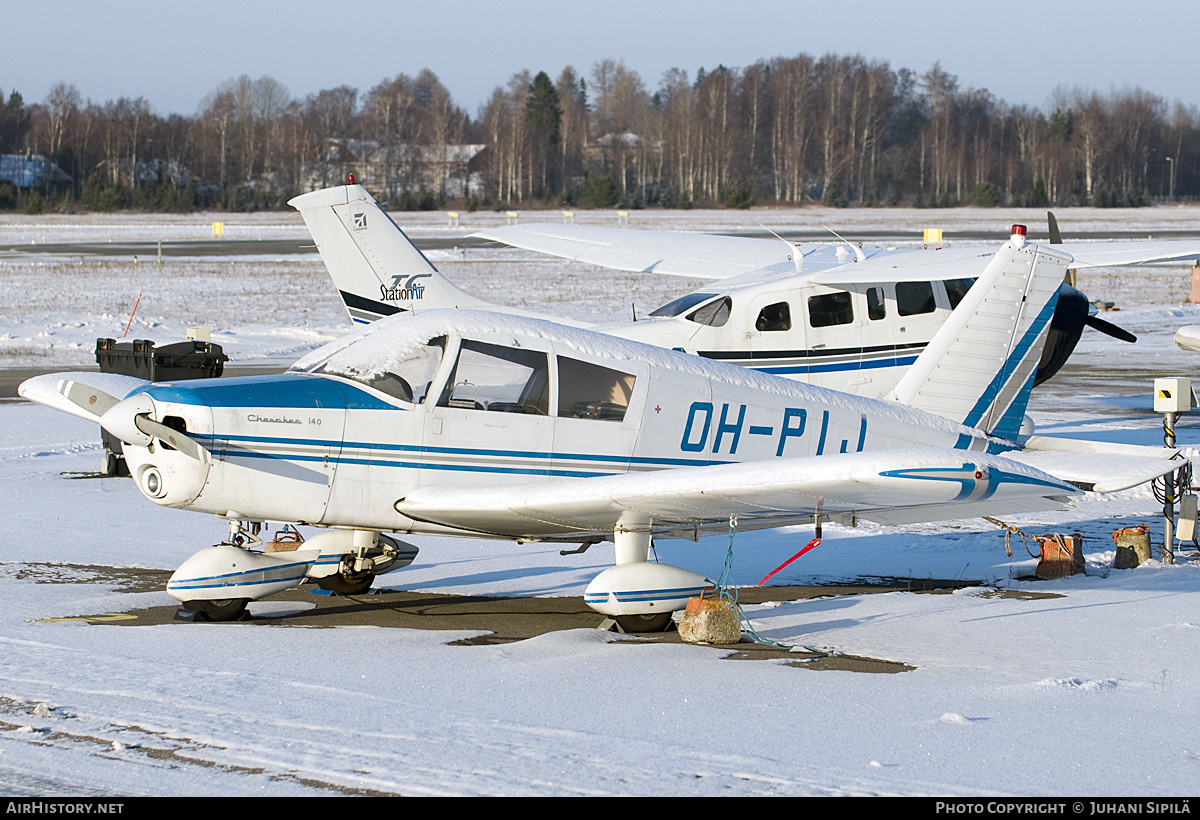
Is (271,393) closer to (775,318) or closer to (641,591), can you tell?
(641,591)

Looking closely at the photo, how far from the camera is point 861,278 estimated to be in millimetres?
12953

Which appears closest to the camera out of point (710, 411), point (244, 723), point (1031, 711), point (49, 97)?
point (244, 723)

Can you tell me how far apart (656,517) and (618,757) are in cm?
243

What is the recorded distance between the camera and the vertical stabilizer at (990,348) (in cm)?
873

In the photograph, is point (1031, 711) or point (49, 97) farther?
point (49, 97)

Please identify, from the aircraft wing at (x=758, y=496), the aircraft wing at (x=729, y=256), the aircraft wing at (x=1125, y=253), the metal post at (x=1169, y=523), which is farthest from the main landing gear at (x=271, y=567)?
the aircraft wing at (x=1125, y=253)

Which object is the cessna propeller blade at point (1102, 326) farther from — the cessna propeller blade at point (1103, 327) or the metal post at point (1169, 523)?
the metal post at point (1169, 523)

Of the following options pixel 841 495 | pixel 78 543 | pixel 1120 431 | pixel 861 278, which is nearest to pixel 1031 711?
pixel 841 495

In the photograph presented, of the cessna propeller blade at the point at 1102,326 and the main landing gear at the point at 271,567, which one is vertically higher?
the cessna propeller blade at the point at 1102,326

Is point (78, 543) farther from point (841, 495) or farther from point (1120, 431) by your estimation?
point (1120, 431)

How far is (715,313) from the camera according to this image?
13398 mm

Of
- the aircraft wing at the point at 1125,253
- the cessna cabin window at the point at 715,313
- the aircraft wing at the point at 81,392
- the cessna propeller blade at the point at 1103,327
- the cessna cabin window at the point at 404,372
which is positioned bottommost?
the aircraft wing at the point at 81,392

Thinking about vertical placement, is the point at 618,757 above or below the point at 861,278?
below

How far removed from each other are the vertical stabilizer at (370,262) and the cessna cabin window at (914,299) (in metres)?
4.76
